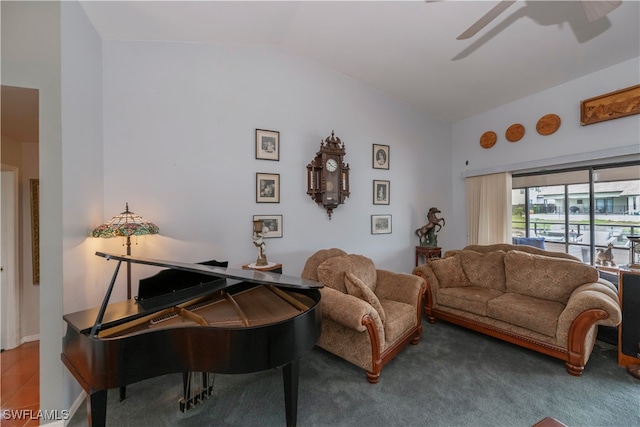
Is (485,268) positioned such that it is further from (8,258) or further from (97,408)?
(8,258)

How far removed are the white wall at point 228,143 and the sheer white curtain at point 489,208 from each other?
149 centimetres

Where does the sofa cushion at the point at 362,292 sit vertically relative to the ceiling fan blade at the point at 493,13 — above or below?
below

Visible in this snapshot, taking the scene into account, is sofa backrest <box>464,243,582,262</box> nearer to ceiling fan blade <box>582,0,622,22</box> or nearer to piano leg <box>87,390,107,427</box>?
ceiling fan blade <box>582,0,622,22</box>

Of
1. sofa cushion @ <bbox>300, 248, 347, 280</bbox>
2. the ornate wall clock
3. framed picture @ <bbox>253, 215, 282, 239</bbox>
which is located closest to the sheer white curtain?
the ornate wall clock

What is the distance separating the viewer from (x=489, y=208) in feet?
13.9

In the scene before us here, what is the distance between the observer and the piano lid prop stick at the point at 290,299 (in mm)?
1990

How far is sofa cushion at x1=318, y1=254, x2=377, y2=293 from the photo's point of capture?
102 inches

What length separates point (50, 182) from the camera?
1.87 metres

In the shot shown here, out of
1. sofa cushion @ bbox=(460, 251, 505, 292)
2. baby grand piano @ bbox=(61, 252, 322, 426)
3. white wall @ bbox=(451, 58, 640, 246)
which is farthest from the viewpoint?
sofa cushion @ bbox=(460, 251, 505, 292)

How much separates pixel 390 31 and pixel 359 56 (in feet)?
1.95

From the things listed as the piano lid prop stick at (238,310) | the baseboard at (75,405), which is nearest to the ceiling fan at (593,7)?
the piano lid prop stick at (238,310)

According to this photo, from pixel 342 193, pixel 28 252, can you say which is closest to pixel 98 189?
pixel 28 252

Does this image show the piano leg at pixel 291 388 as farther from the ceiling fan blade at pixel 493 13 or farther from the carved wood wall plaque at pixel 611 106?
the carved wood wall plaque at pixel 611 106

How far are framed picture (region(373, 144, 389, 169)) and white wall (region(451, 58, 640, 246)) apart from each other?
63.6 inches
